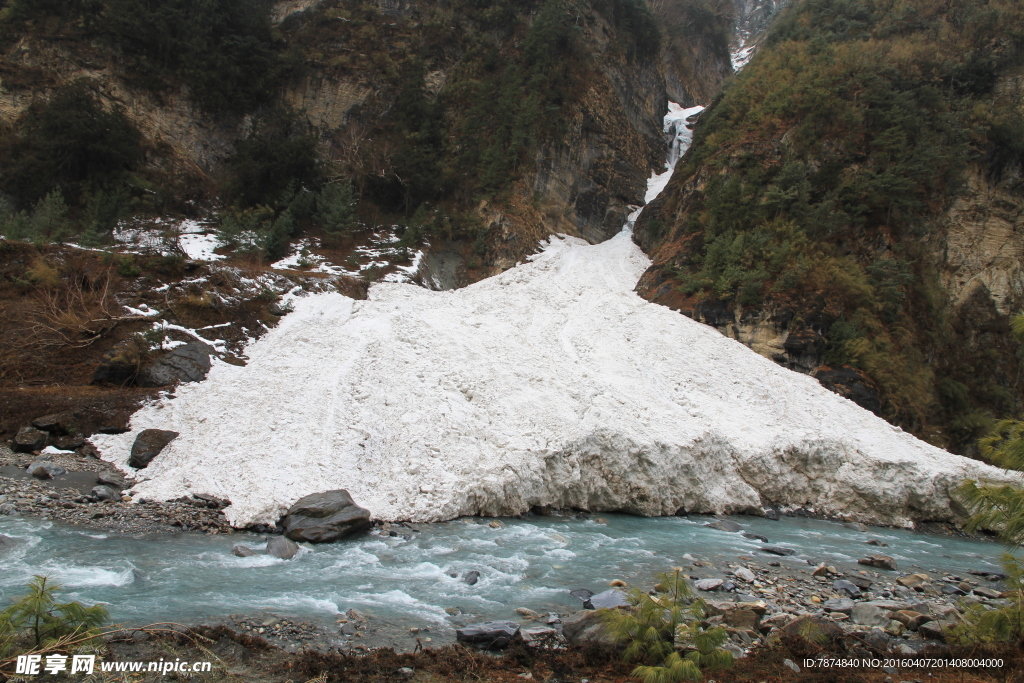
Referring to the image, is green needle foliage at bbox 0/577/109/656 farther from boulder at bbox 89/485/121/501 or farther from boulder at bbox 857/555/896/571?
boulder at bbox 857/555/896/571

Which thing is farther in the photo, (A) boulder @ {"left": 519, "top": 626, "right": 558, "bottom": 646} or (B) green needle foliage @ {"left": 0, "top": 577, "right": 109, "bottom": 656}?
(A) boulder @ {"left": 519, "top": 626, "right": 558, "bottom": 646}

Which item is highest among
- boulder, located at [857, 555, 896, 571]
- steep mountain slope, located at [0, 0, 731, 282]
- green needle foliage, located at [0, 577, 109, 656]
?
steep mountain slope, located at [0, 0, 731, 282]

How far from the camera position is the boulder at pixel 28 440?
9836mm

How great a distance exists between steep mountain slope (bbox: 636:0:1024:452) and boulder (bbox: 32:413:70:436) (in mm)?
18000

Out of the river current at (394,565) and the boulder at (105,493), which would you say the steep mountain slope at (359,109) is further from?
the river current at (394,565)

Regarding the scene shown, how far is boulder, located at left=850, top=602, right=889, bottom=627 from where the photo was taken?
6.38m

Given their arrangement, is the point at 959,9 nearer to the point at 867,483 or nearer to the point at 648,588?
the point at 867,483

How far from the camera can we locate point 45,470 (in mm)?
9039

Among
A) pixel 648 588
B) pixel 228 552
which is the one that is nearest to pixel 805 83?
pixel 648 588

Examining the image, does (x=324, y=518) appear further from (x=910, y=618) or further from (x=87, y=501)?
(x=910, y=618)

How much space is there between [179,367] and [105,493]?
15.8 ft

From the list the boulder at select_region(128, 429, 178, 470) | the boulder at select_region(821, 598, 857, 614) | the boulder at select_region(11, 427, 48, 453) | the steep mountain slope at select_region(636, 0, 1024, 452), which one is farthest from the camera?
the steep mountain slope at select_region(636, 0, 1024, 452)

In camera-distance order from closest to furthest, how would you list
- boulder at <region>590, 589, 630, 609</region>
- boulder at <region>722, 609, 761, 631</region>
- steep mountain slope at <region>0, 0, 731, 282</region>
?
boulder at <region>722, 609, 761, 631</region>, boulder at <region>590, 589, 630, 609</region>, steep mountain slope at <region>0, 0, 731, 282</region>

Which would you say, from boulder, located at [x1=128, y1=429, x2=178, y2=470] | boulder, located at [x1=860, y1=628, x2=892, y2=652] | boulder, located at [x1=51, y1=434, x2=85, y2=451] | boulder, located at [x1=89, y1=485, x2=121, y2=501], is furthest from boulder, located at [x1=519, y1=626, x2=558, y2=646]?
boulder, located at [x1=51, y1=434, x2=85, y2=451]
